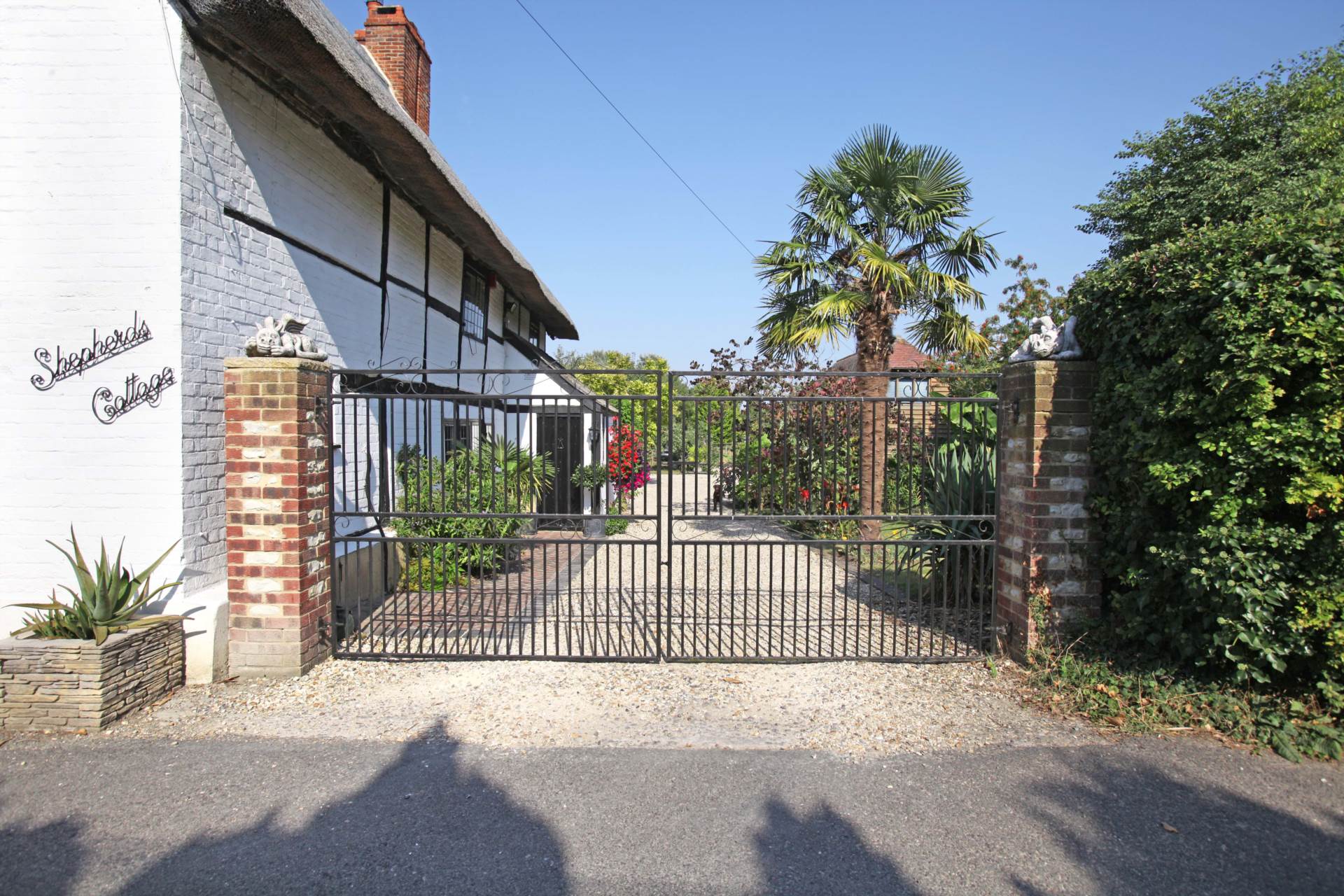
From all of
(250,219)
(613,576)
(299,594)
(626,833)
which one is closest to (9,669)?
(299,594)

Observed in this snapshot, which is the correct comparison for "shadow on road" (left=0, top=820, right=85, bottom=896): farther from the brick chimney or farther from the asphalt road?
the brick chimney

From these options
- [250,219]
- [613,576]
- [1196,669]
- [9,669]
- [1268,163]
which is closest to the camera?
[9,669]

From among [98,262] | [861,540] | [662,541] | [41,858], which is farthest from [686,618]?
[98,262]

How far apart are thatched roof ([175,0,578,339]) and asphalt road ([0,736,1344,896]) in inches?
160

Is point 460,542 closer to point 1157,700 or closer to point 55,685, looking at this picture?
point 55,685

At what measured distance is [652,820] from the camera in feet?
9.57

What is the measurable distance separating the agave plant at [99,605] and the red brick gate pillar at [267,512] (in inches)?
15.6

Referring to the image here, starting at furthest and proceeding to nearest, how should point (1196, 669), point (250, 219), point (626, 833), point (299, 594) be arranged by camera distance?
1. point (250, 219)
2. point (299, 594)
3. point (1196, 669)
4. point (626, 833)

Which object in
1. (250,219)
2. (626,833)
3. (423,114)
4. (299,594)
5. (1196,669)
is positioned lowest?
(626,833)

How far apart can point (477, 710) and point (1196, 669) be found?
13.5 feet

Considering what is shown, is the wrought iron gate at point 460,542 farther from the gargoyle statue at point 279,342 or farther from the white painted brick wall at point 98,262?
the white painted brick wall at point 98,262

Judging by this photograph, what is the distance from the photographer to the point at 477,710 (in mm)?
4004

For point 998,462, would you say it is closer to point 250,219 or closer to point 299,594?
point 299,594

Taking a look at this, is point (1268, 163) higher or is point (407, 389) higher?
point (1268, 163)
